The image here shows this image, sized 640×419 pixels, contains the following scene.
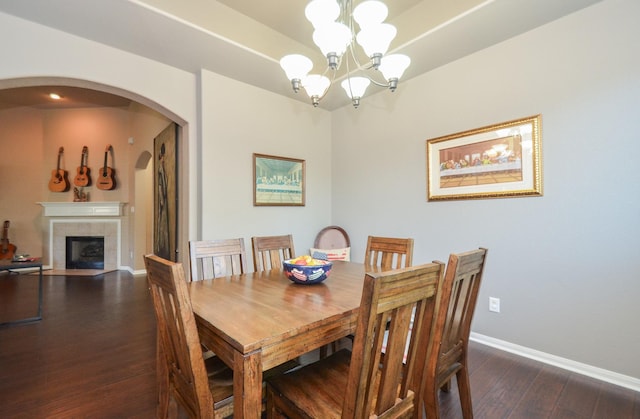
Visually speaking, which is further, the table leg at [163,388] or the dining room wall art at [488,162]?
the dining room wall art at [488,162]

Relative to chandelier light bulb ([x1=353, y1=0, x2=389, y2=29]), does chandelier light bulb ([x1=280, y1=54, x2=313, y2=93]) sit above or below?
below

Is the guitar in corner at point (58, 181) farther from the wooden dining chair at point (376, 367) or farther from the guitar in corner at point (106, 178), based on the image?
the wooden dining chair at point (376, 367)

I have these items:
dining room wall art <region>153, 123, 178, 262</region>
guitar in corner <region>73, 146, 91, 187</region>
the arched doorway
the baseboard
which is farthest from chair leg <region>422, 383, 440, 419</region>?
guitar in corner <region>73, 146, 91, 187</region>

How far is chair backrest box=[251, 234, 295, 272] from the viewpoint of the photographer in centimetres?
218

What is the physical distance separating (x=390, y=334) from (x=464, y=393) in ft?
3.01

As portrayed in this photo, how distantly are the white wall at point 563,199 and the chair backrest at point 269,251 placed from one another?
1508mm

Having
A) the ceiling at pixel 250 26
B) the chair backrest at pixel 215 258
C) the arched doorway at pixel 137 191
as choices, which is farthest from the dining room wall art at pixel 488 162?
the arched doorway at pixel 137 191

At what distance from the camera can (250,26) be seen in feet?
8.73

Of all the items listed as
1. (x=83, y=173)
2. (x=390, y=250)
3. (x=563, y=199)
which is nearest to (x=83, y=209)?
(x=83, y=173)

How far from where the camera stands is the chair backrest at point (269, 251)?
218 cm

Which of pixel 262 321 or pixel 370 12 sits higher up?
pixel 370 12

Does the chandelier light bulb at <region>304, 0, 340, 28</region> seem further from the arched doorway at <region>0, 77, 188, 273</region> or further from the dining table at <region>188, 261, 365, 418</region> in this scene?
the arched doorway at <region>0, 77, 188, 273</region>

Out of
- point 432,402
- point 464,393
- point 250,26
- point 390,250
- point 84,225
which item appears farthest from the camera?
point 84,225

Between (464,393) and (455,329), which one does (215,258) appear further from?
(464,393)
